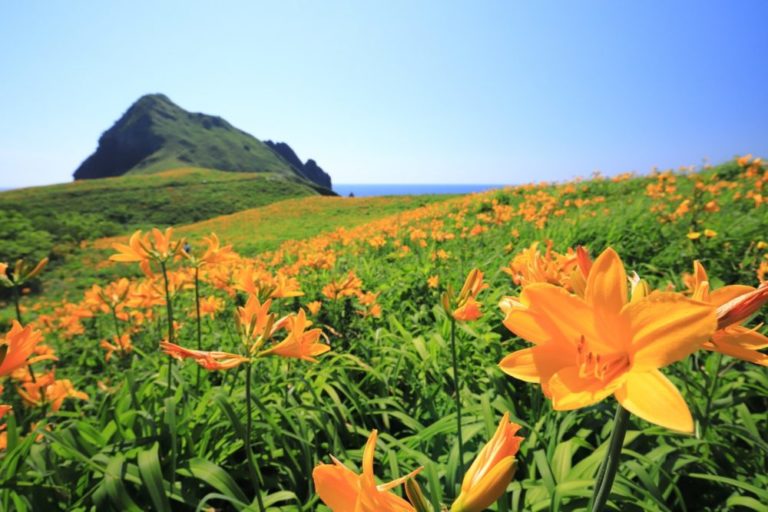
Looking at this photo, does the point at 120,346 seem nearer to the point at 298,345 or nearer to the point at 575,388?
the point at 298,345

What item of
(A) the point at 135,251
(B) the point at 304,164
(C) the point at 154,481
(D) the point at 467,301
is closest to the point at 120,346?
(A) the point at 135,251

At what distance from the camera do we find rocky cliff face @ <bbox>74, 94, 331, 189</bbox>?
65188 millimetres

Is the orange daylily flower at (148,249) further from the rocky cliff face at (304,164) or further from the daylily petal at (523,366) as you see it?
the rocky cliff face at (304,164)

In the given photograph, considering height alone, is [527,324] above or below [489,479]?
above

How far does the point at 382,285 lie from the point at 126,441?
8.04 feet

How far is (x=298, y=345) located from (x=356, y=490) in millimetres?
552

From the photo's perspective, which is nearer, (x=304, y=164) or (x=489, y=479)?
(x=489, y=479)

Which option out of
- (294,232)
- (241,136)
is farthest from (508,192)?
(241,136)

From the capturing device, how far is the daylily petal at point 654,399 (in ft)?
1.31

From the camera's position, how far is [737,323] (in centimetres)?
52

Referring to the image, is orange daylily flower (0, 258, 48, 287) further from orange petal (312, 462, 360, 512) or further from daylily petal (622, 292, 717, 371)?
daylily petal (622, 292, 717, 371)

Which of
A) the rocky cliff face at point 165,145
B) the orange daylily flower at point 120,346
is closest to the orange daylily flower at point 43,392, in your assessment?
the orange daylily flower at point 120,346

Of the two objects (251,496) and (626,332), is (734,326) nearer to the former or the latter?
(626,332)

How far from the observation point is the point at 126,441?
4.84 feet
